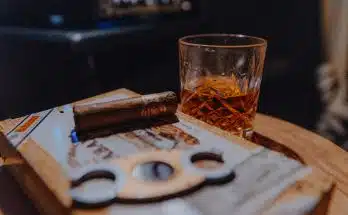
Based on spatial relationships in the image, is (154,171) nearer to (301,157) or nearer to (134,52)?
(301,157)

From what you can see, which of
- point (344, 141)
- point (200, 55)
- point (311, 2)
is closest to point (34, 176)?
point (200, 55)

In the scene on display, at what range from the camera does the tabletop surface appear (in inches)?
17.5

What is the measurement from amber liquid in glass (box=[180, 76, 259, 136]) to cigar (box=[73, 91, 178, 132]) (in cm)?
8

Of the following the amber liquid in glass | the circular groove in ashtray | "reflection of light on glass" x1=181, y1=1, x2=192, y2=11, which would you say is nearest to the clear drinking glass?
the amber liquid in glass

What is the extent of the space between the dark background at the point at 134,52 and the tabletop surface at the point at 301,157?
0.67m

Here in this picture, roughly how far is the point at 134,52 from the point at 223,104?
840mm

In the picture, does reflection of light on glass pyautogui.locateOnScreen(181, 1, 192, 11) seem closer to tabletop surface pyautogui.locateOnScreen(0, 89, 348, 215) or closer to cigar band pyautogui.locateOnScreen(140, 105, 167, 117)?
tabletop surface pyautogui.locateOnScreen(0, 89, 348, 215)

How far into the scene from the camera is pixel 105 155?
42 centimetres

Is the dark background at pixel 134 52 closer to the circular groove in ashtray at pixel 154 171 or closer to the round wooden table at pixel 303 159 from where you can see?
the round wooden table at pixel 303 159

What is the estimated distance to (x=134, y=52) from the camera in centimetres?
136

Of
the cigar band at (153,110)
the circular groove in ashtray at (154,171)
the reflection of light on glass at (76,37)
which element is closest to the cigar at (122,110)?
the cigar band at (153,110)

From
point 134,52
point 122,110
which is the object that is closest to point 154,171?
point 122,110

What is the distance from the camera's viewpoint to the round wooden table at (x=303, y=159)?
1.45 feet

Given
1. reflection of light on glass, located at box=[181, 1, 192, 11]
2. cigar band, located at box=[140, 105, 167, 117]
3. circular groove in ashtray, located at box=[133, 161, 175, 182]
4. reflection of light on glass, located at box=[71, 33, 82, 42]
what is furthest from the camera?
reflection of light on glass, located at box=[181, 1, 192, 11]
